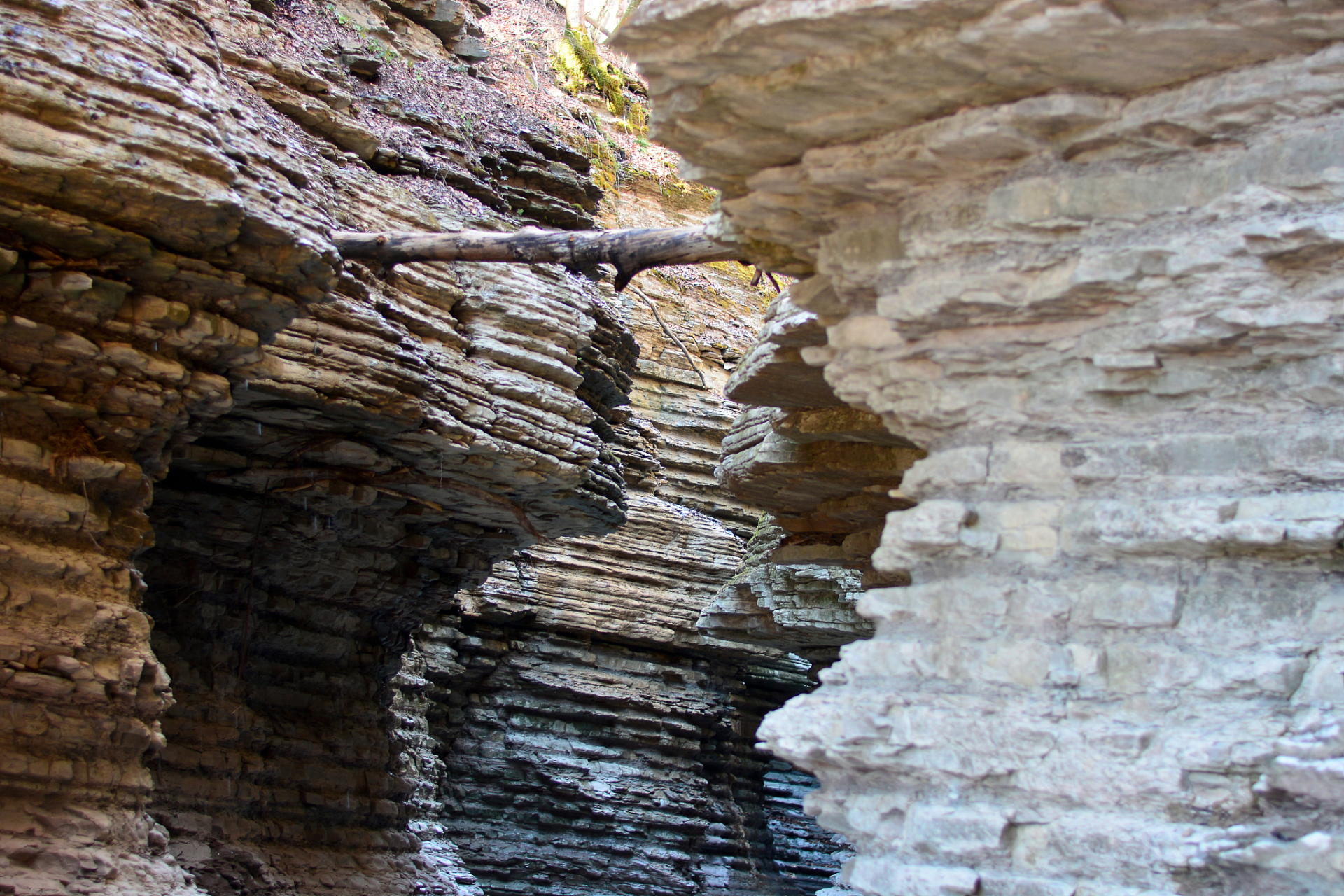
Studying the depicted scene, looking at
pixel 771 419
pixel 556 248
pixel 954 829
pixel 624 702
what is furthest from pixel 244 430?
pixel 624 702

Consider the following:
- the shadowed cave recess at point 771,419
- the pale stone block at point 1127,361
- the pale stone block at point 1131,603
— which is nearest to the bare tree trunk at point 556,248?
the shadowed cave recess at point 771,419

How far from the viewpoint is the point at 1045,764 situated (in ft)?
14.2

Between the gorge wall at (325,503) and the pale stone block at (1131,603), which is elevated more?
the gorge wall at (325,503)

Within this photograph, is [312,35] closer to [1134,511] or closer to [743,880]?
[1134,511]

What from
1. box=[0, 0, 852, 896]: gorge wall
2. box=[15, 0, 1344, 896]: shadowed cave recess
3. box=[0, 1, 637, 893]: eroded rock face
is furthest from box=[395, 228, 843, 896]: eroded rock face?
box=[0, 1, 637, 893]: eroded rock face

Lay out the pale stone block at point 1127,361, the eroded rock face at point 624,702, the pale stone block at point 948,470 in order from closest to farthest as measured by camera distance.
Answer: the pale stone block at point 1127,361
the pale stone block at point 948,470
the eroded rock face at point 624,702

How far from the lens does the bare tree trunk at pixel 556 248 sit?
7.66 m

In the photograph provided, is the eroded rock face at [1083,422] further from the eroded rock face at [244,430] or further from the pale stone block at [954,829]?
the eroded rock face at [244,430]

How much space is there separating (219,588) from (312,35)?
18.3 ft

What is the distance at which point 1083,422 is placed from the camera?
4699 mm

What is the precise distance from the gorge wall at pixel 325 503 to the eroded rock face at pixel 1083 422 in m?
3.74

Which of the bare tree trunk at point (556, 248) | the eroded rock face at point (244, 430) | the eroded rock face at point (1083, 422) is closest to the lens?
the eroded rock face at point (1083, 422)

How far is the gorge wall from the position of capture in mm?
6879

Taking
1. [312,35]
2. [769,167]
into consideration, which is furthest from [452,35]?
[769,167]
